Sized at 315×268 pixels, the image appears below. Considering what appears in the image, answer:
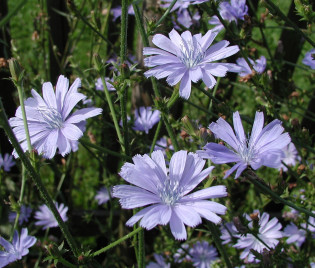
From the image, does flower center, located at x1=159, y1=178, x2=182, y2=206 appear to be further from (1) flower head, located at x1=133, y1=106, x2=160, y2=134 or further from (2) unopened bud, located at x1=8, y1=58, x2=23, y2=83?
(1) flower head, located at x1=133, y1=106, x2=160, y2=134

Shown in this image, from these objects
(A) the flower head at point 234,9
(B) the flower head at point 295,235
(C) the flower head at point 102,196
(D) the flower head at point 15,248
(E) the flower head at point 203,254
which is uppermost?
(A) the flower head at point 234,9

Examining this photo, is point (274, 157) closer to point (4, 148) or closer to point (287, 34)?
point (287, 34)

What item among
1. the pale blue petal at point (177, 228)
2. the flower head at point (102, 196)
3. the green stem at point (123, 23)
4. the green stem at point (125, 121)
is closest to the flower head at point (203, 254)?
the flower head at point (102, 196)

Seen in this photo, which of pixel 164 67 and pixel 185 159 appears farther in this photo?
pixel 164 67

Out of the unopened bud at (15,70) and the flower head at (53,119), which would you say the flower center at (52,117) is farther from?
the unopened bud at (15,70)

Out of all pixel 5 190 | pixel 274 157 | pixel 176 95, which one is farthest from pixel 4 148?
pixel 274 157

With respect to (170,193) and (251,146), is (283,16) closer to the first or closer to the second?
(251,146)

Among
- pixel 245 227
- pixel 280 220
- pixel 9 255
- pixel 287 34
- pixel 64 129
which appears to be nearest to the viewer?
pixel 64 129
